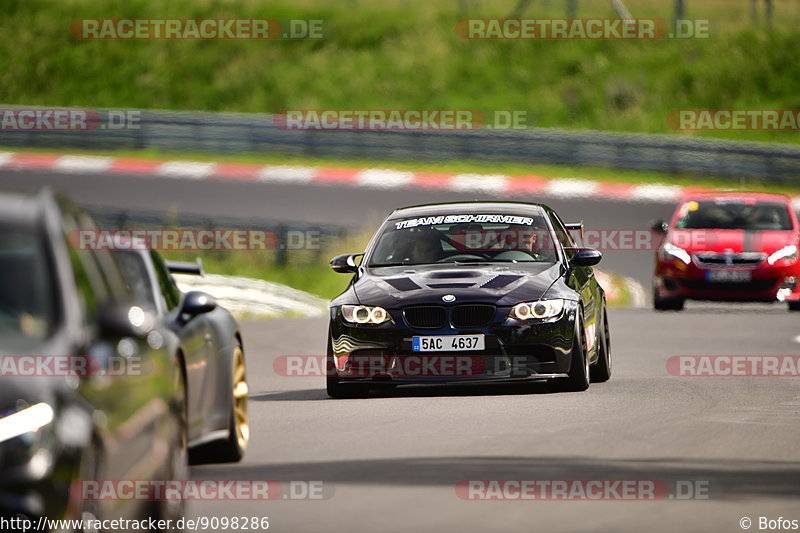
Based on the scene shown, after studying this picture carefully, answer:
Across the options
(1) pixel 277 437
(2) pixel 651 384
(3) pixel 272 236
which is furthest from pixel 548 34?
(1) pixel 277 437

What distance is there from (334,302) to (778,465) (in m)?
4.55

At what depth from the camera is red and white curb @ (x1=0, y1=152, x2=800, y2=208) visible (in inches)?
1105

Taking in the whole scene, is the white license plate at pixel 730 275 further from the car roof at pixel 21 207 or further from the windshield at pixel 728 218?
the car roof at pixel 21 207

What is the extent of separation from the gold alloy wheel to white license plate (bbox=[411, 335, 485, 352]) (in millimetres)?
2801

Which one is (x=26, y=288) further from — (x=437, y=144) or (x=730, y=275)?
(x=437, y=144)

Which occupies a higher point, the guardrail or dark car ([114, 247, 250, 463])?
the guardrail

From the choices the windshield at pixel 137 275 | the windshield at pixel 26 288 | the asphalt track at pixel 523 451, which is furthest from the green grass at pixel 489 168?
the windshield at pixel 26 288

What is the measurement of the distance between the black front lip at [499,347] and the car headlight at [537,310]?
5cm

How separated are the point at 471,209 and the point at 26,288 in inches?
337

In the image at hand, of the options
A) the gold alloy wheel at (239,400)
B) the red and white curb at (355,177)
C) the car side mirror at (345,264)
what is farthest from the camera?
the red and white curb at (355,177)

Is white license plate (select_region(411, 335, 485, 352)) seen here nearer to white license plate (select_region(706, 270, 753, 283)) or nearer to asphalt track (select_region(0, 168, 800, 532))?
asphalt track (select_region(0, 168, 800, 532))

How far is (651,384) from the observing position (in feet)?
46.3

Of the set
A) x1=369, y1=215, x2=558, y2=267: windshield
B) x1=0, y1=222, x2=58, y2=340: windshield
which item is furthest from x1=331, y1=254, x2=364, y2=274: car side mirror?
x1=0, y1=222, x2=58, y2=340: windshield

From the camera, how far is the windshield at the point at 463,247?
45.7 ft
